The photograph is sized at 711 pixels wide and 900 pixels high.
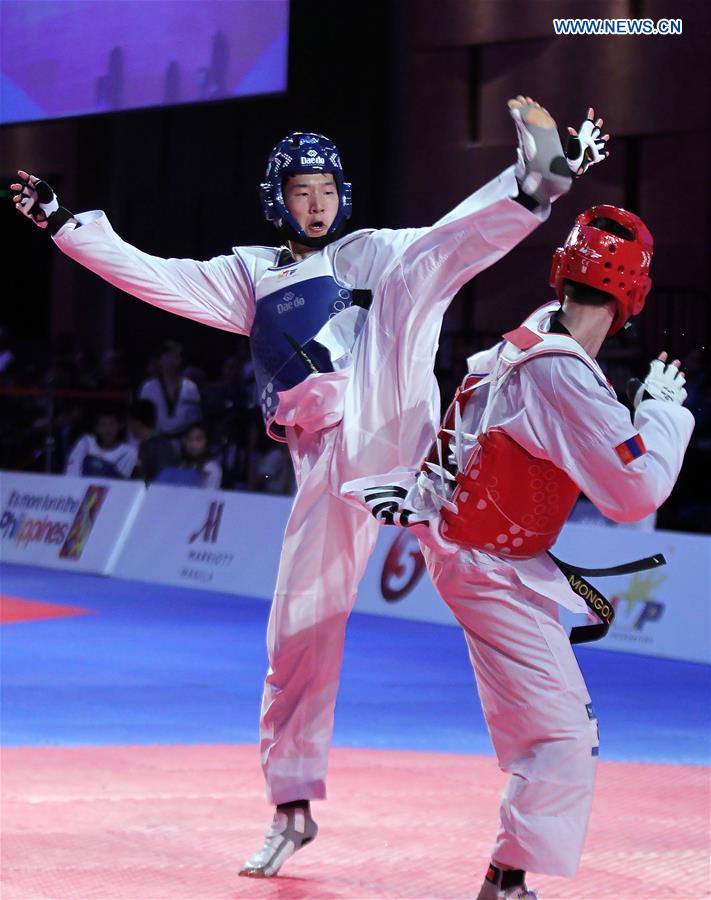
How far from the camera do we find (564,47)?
1255cm

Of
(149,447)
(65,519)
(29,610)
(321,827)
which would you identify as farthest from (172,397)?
(321,827)

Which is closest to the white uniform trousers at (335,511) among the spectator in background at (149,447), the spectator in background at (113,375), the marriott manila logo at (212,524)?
the marriott manila logo at (212,524)

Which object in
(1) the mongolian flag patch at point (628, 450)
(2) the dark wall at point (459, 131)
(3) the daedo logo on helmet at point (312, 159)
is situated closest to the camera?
(1) the mongolian flag patch at point (628, 450)

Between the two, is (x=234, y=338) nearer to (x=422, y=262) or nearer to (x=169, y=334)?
(x=169, y=334)

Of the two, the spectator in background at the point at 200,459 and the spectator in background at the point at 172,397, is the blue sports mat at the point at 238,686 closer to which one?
the spectator in background at the point at 200,459

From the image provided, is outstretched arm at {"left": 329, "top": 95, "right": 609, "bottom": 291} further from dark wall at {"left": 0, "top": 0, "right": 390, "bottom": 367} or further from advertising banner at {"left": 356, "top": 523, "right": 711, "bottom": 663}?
dark wall at {"left": 0, "top": 0, "right": 390, "bottom": 367}

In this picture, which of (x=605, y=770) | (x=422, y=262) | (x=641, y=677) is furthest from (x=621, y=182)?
(x=422, y=262)

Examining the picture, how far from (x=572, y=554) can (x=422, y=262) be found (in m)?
5.25

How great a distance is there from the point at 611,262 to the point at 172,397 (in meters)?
9.68

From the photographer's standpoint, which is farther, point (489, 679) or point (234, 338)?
point (234, 338)

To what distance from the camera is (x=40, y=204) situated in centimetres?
454

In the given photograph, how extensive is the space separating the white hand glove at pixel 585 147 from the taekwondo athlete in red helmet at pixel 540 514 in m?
0.13

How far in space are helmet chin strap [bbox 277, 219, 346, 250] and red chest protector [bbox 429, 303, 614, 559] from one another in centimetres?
108

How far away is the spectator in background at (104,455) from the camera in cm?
1259
